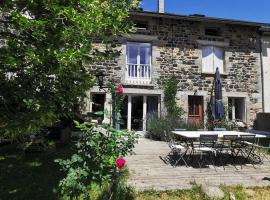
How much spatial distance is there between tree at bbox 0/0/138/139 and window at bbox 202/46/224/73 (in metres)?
11.0

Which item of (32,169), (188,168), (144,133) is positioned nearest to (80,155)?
(32,169)

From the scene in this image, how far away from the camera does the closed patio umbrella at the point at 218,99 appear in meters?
14.6

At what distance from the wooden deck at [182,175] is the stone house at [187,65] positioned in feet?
19.8

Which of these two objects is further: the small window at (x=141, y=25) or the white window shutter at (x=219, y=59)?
the white window shutter at (x=219, y=59)

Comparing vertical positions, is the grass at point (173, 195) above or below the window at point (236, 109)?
below

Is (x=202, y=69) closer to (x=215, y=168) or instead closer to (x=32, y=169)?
(x=215, y=168)

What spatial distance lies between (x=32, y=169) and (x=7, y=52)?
413 cm

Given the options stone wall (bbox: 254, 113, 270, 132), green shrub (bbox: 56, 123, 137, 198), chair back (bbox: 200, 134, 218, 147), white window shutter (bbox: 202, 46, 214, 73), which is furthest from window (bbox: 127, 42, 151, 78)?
green shrub (bbox: 56, 123, 137, 198)

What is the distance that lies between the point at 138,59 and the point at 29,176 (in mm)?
9298

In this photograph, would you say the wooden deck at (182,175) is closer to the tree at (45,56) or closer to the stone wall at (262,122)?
the tree at (45,56)

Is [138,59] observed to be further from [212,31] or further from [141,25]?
[212,31]

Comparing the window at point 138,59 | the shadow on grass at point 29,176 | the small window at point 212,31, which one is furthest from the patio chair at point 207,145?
the small window at point 212,31

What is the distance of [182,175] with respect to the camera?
7637 mm

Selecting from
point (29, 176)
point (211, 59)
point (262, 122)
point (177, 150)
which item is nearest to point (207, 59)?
point (211, 59)
